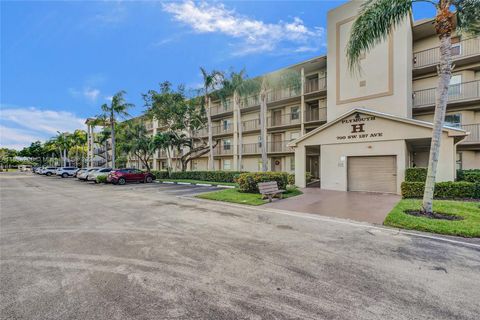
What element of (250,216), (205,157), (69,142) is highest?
(69,142)

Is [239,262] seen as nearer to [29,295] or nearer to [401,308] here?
[401,308]

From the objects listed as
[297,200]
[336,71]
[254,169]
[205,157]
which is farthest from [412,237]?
[205,157]

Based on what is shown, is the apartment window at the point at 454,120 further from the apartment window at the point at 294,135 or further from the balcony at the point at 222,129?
the balcony at the point at 222,129

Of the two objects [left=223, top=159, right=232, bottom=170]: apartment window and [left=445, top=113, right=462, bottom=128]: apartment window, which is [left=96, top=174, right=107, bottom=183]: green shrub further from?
[left=445, top=113, right=462, bottom=128]: apartment window

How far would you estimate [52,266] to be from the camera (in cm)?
418

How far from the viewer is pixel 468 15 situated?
8.46 m

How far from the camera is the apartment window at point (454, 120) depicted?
52.7 feet

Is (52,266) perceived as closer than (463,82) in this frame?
Yes

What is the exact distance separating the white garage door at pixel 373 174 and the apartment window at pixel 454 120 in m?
7.40

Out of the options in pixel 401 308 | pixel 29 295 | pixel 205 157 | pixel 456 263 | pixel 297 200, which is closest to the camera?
pixel 401 308

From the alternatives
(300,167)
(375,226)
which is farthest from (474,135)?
(375,226)

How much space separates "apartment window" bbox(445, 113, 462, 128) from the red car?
26.9 metres

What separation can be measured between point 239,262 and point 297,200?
287 inches

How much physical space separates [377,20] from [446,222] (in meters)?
6.92
